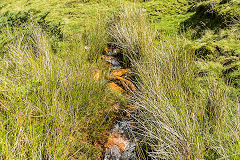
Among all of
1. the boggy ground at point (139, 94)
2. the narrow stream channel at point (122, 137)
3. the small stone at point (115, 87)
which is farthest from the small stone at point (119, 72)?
the small stone at point (115, 87)

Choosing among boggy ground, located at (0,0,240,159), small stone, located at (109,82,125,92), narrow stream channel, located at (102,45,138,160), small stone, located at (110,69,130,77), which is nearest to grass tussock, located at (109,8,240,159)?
boggy ground, located at (0,0,240,159)

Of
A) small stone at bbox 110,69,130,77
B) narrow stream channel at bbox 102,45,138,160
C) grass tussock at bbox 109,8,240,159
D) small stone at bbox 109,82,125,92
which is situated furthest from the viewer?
small stone at bbox 110,69,130,77

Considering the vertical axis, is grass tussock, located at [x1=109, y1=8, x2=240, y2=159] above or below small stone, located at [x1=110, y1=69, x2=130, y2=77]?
above

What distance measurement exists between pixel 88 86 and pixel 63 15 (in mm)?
3969

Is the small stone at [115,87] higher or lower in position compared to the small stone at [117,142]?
higher

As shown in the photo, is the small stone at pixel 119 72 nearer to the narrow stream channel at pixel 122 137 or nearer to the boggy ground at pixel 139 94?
the boggy ground at pixel 139 94

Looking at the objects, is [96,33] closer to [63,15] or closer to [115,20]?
[115,20]

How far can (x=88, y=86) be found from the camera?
1936 mm

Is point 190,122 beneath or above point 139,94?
above

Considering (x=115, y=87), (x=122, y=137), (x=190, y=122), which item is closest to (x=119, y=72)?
(x=115, y=87)

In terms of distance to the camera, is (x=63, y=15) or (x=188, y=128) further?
(x=63, y=15)

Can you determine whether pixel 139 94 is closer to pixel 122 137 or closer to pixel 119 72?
pixel 122 137

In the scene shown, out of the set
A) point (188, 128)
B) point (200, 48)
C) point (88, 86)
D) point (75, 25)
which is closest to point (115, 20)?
point (75, 25)

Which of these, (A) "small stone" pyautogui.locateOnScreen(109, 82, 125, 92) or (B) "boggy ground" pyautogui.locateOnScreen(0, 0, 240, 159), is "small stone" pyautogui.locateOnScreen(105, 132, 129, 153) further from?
(A) "small stone" pyautogui.locateOnScreen(109, 82, 125, 92)
